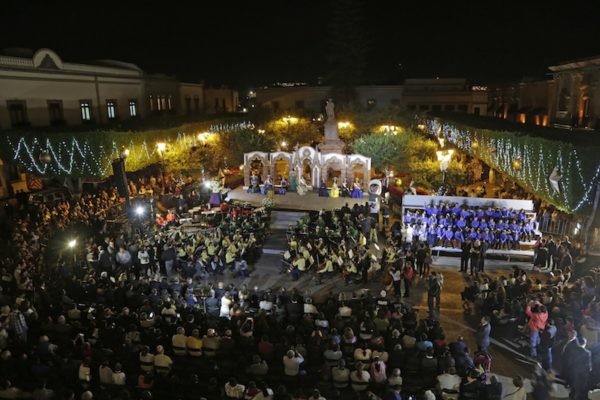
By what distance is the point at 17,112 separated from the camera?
2652cm

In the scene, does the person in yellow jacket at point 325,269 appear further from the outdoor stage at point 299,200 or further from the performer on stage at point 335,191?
the performer on stage at point 335,191

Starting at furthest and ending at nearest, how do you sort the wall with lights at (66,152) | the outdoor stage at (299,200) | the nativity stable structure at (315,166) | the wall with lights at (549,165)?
the nativity stable structure at (315,166)
the outdoor stage at (299,200)
the wall with lights at (66,152)
the wall with lights at (549,165)

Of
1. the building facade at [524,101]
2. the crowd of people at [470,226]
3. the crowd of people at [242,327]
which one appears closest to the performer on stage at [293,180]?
the crowd of people at [470,226]

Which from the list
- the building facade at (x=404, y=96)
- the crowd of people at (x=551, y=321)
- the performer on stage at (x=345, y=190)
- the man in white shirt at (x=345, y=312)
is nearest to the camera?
the crowd of people at (x=551, y=321)

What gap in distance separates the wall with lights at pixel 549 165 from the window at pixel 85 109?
25493mm

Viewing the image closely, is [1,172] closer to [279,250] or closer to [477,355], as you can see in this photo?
[279,250]

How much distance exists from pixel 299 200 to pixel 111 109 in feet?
55.2

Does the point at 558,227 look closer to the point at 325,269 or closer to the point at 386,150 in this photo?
the point at 325,269

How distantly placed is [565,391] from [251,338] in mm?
7206

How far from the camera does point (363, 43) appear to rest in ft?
187

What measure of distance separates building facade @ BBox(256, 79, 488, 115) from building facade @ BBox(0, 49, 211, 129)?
1958 centimetres

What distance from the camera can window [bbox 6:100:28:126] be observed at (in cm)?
2603

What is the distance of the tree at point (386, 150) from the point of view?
31234 mm

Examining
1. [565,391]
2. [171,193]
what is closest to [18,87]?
[171,193]
